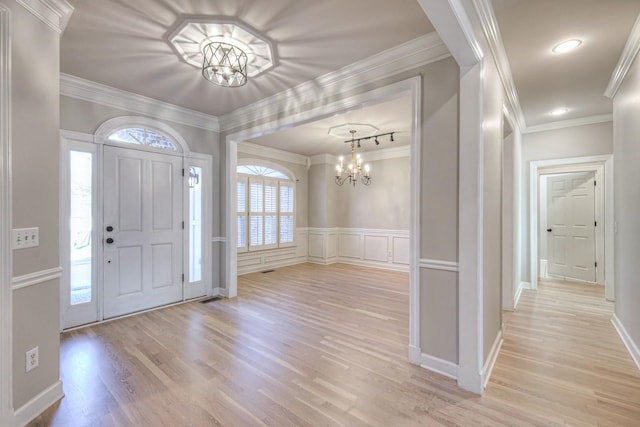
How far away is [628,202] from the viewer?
2.74 meters

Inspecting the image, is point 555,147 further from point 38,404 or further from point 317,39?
point 38,404

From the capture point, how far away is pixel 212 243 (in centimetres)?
448

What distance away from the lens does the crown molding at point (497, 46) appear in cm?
195

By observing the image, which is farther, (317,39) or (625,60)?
(625,60)

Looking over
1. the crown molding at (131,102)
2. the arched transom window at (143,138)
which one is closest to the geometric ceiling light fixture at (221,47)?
the crown molding at (131,102)

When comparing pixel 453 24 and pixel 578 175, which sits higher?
pixel 453 24

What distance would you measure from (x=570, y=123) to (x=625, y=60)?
2.16 meters

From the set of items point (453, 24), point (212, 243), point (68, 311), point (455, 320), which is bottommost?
point (68, 311)

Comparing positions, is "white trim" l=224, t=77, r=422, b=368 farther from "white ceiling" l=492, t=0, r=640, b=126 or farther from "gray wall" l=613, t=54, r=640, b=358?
"gray wall" l=613, t=54, r=640, b=358

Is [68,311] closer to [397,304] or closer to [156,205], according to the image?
[156,205]

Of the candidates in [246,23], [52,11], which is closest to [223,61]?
[246,23]

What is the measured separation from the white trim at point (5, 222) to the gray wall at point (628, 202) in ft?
14.9

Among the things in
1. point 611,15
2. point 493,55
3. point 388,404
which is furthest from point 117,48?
point 611,15

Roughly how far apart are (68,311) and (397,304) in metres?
3.96
